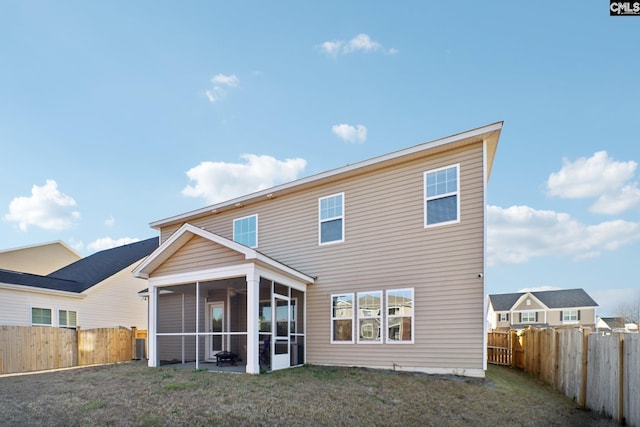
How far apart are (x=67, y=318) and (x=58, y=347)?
3885 mm

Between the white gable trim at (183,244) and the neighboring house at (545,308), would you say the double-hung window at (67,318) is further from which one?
the neighboring house at (545,308)

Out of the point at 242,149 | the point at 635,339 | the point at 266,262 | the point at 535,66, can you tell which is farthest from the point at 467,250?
the point at 242,149

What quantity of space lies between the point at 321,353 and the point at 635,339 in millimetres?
7440

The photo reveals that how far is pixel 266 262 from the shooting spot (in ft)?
32.3

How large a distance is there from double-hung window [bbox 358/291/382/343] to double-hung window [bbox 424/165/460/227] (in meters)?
2.50

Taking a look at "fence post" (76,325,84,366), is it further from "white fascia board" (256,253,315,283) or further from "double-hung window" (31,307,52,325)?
"white fascia board" (256,253,315,283)

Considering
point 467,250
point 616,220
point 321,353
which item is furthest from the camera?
point 616,220

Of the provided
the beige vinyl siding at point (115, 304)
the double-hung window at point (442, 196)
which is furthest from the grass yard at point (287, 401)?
the beige vinyl siding at point (115, 304)

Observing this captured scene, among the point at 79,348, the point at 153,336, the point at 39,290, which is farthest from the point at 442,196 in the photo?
the point at 39,290

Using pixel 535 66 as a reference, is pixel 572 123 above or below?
below

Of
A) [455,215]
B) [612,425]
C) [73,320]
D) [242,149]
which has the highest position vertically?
[242,149]

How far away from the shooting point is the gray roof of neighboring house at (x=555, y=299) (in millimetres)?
39906

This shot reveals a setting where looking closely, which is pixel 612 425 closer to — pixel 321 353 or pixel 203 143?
pixel 321 353

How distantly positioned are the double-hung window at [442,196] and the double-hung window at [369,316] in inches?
98.4
